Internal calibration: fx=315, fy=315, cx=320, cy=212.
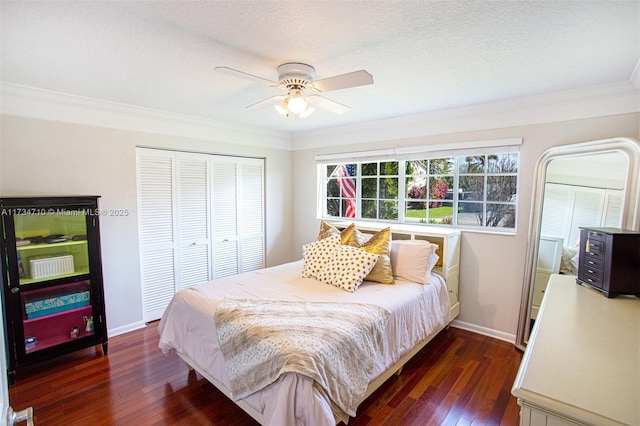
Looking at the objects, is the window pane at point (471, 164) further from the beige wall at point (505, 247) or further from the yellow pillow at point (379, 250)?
the yellow pillow at point (379, 250)

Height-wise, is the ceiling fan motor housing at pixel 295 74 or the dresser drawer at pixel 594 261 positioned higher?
the ceiling fan motor housing at pixel 295 74

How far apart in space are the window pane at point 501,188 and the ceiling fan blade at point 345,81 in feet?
6.75

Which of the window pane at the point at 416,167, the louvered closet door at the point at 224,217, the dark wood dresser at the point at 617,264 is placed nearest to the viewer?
the dark wood dresser at the point at 617,264

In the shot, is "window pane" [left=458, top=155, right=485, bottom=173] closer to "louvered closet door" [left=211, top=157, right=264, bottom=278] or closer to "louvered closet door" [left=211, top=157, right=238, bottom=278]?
→ "louvered closet door" [left=211, top=157, right=264, bottom=278]

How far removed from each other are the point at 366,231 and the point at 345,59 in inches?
83.4

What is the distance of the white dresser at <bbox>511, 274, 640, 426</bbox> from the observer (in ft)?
2.99

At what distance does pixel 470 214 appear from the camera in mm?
3375

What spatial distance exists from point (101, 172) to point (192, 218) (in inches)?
41.9

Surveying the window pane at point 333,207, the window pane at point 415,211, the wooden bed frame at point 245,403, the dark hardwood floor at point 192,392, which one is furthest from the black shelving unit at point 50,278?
the window pane at point 415,211

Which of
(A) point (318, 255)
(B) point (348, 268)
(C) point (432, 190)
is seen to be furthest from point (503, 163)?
(A) point (318, 255)

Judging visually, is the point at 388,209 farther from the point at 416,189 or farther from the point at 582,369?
the point at 582,369

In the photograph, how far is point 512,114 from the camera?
117 inches

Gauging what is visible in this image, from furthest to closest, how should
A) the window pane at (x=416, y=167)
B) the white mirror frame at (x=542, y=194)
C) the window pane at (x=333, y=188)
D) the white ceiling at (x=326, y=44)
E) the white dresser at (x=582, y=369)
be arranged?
the window pane at (x=333, y=188), the window pane at (x=416, y=167), the white mirror frame at (x=542, y=194), the white ceiling at (x=326, y=44), the white dresser at (x=582, y=369)

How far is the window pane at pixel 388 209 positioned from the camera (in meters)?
3.93
